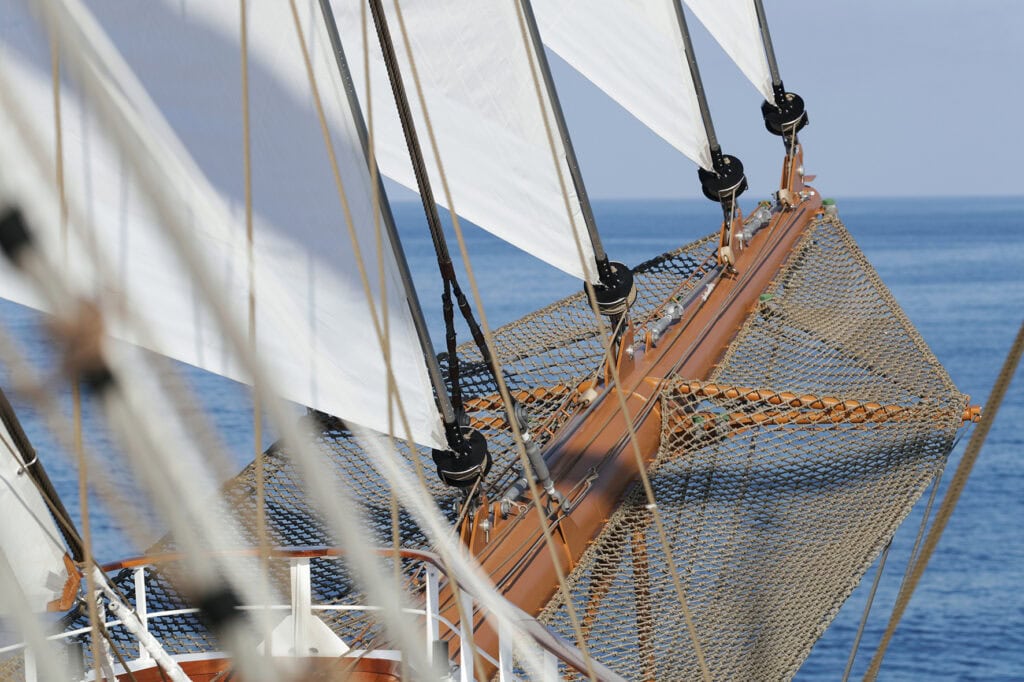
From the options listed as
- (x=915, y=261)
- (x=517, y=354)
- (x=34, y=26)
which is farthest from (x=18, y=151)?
(x=915, y=261)

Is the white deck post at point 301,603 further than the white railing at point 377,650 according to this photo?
Yes

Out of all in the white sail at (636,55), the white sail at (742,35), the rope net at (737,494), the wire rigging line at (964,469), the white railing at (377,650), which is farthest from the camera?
the white sail at (742,35)

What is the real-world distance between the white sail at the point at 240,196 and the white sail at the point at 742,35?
4.99 m

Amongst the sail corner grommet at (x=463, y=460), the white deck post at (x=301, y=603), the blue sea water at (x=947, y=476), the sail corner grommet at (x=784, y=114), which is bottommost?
the white deck post at (x=301, y=603)

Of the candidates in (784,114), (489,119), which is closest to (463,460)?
(489,119)

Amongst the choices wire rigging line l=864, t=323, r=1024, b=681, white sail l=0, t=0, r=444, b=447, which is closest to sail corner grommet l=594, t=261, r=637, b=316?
white sail l=0, t=0, r=444, b=447

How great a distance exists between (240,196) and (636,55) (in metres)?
3.72

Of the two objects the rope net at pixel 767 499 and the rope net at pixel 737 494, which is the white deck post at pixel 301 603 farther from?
the rope net at pixel 767 499

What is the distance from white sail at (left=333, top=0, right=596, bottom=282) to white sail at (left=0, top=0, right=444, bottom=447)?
126 centimetres

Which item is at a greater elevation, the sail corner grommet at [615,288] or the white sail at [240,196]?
the sail corner grommet at [615,288]

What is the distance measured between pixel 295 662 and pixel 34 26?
1.59 metres

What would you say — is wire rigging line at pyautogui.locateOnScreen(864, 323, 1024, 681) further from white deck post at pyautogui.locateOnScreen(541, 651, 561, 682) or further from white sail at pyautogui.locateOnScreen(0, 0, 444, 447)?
white sail at pyautogui.locateOnScreen(0, 0, 444, 447)

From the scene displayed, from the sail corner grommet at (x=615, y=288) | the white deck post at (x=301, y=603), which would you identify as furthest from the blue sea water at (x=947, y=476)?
the sail corner grommet at (x=615, y=288)

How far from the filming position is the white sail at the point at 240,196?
11.5ft
